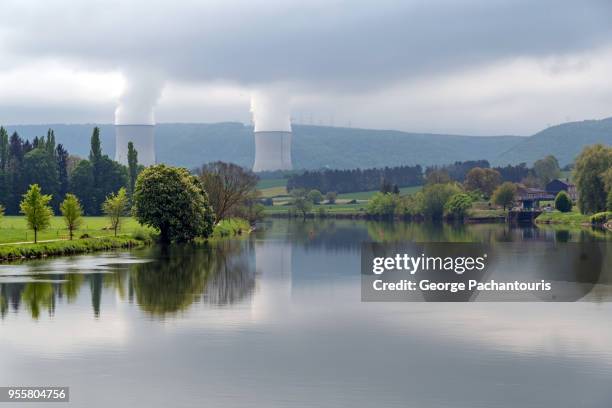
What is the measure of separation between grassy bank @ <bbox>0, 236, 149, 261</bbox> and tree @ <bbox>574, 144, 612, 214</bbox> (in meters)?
83.1

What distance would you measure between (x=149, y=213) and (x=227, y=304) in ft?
183

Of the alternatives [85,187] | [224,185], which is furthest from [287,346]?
[85,187]

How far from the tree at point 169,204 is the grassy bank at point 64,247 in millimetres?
3119

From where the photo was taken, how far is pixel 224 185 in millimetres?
148375

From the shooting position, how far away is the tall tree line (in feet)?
544

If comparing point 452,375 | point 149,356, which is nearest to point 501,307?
point 452,375

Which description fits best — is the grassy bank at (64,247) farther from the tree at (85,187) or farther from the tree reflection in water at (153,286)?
the tree at (85,187)

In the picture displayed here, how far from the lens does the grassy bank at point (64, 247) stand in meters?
84.0

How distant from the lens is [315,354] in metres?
39.8

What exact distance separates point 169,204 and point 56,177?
216 feet

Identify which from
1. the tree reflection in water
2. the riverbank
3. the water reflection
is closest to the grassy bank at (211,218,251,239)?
the riverbank

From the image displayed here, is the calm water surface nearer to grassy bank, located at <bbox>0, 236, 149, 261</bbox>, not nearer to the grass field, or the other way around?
grassy bank, located at <bbox>0, 236, 149, 261</bbox>

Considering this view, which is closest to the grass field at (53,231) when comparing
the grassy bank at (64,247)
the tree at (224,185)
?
the grassy bank at (64,247)

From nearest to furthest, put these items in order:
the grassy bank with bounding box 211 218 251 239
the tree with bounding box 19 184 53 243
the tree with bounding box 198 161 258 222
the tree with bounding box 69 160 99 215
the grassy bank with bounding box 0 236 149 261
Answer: the grassy bank with bounding box 0 236 149 261
the tree with bounding box 19 184 53 243
the grassy bank with bounding box 211 218 251 239
the tree with bounding box 198 161 258 222
the tree with bounding box 69 160 99 215
